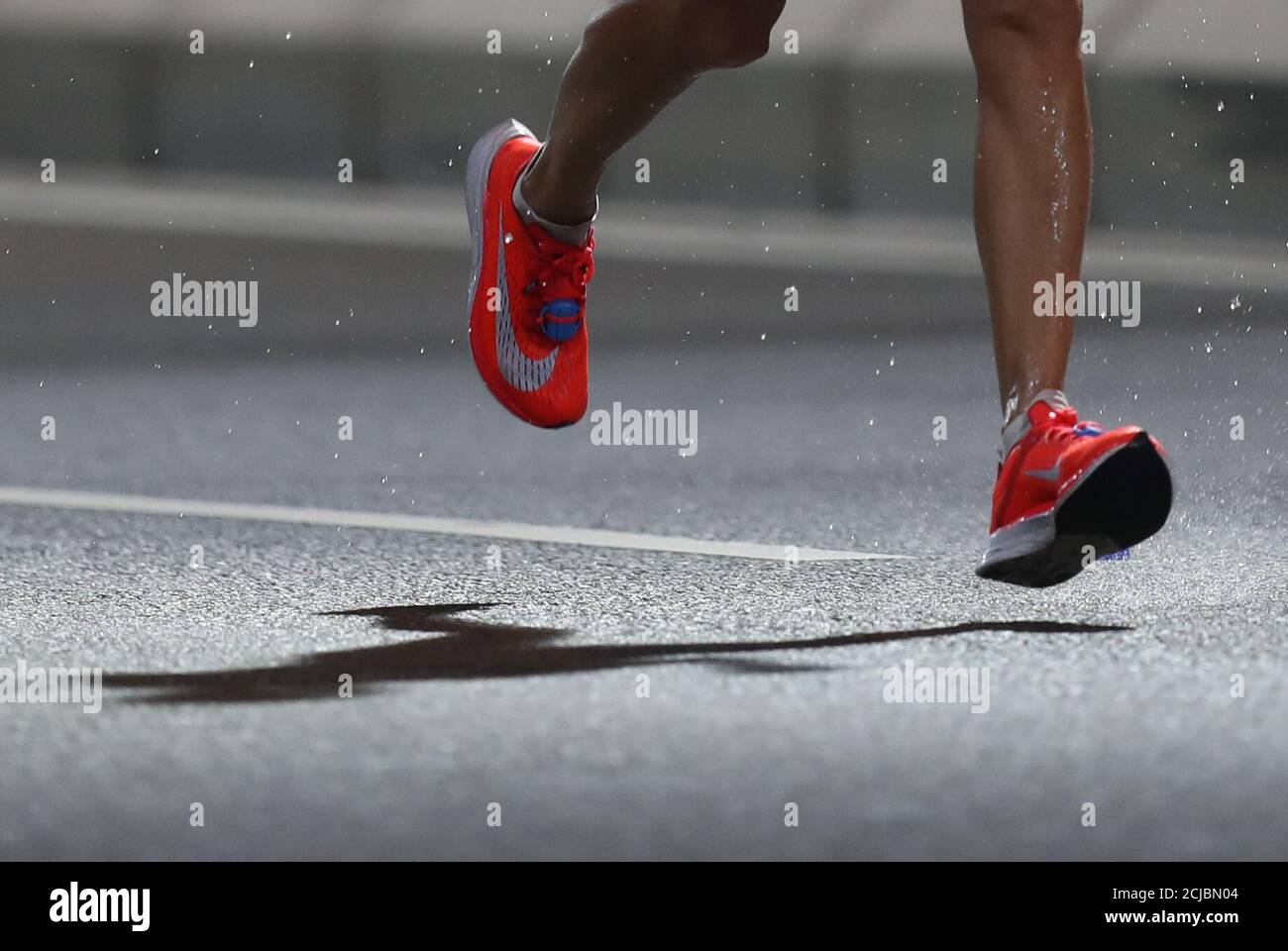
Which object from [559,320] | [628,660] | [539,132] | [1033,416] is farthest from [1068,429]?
[539,132]

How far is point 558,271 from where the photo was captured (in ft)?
14.2

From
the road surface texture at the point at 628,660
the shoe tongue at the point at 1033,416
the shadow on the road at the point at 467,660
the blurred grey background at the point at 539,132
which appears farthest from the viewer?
the blurred grey background at the point at 539,132

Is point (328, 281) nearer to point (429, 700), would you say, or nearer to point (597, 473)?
point (597, 473)

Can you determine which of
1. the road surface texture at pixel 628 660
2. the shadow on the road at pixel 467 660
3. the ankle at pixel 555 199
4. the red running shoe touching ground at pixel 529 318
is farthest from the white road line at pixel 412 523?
the shadow on the road at pixel 467 660

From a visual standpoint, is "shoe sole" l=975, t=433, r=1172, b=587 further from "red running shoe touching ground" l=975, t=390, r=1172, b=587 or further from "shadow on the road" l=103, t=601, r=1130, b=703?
"shadow on the road" l=103, t=601, r=1130, b=703

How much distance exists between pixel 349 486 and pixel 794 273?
368 inches

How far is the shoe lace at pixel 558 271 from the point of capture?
4328 millimetres

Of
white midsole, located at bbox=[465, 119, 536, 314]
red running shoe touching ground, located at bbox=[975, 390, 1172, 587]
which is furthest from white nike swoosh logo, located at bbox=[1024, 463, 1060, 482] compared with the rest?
white midsole, located at bbox=[465, 119, 536, 314]

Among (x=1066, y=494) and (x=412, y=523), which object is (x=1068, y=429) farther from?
(x=412, y=523)

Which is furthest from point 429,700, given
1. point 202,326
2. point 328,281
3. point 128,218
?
point 128,218

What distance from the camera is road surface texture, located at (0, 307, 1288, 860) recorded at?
2.47m

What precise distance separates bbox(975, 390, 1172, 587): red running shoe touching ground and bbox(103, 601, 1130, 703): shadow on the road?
18 centimetres

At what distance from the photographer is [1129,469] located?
3238mm

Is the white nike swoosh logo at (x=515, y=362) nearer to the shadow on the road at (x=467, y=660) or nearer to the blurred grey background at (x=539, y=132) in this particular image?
the shadow on the road at (x=467, y=660)
